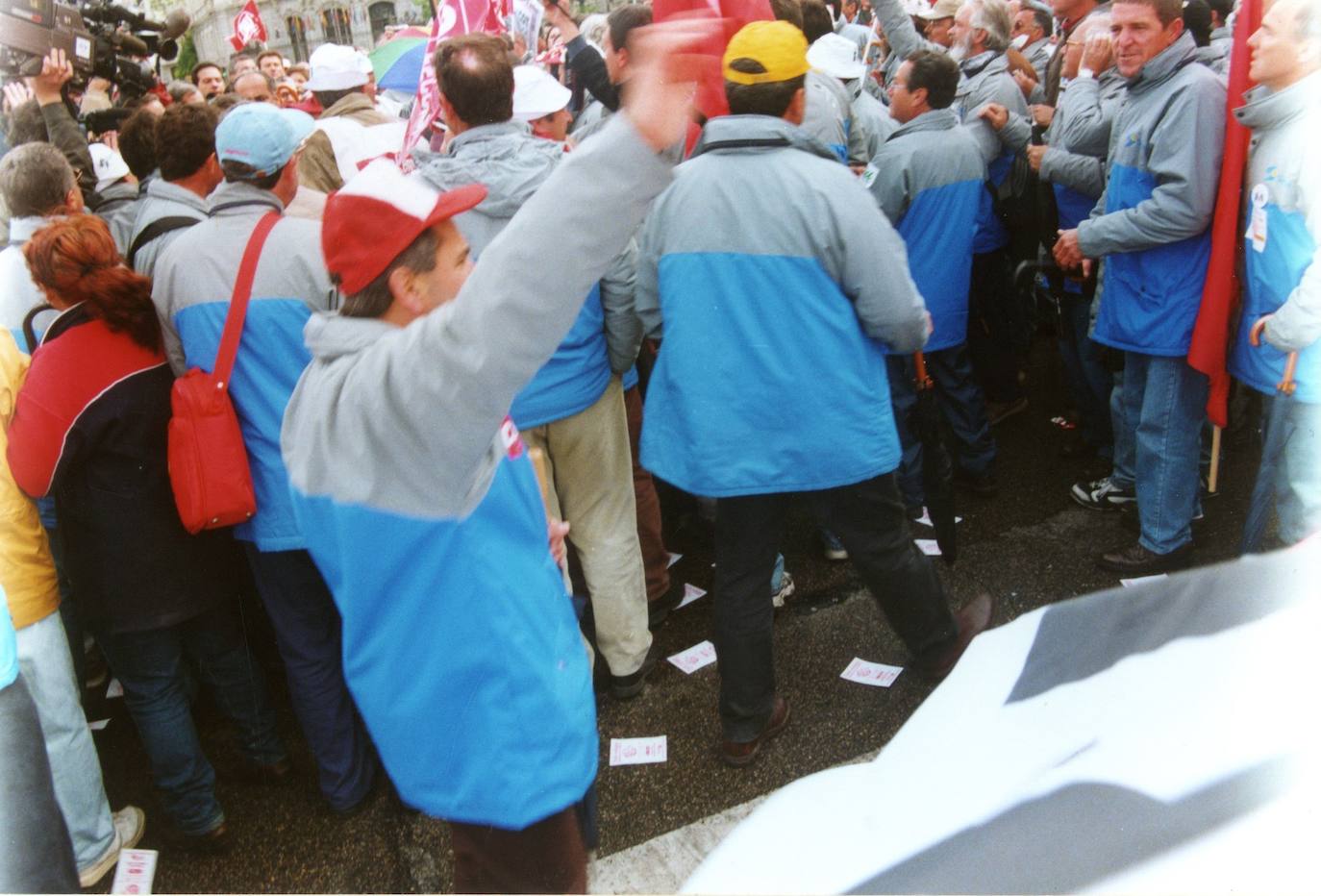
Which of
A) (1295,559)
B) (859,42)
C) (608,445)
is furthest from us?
(859,42)

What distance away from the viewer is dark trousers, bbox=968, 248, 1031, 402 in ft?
17.8

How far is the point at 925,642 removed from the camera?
11.1 feet

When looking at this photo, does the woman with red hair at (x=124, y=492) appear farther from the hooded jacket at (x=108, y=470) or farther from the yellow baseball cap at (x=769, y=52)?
the yellow baseball cap at (x=769, y=52)

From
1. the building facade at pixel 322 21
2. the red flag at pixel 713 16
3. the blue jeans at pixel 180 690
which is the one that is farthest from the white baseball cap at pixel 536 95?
the building facade at pixel 322 21

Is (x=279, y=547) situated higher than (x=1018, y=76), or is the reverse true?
(x=1018, y=76)

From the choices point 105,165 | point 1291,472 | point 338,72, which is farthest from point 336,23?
point 1291,472

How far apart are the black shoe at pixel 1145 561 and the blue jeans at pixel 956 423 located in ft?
2.94

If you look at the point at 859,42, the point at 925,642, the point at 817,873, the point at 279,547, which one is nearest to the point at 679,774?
the point at 925,642

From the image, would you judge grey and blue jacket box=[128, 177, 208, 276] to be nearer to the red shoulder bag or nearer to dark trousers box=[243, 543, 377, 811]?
the red shoulder bag

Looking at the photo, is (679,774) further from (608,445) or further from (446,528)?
(446,528)

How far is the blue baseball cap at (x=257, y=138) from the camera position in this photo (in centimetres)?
304

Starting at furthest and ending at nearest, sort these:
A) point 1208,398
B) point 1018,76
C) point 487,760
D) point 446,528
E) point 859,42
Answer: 1. point 859,42
2. point 1018,76
3. point 1208,398
4. point 487,760
5. point 446,528

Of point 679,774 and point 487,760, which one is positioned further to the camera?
point 679,774

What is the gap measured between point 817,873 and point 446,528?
0.84m
